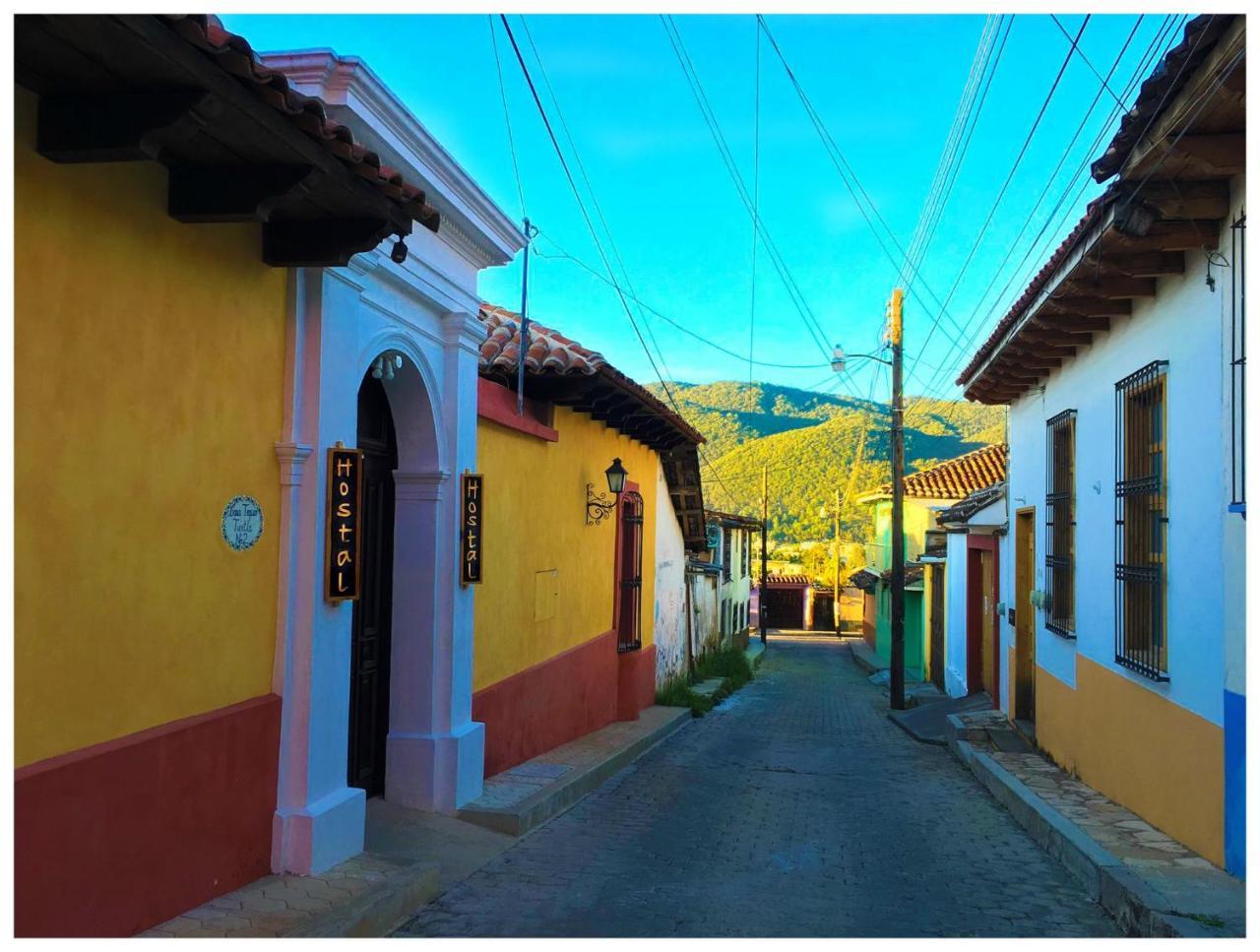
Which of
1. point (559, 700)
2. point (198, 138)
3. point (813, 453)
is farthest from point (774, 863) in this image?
point (813, 453)

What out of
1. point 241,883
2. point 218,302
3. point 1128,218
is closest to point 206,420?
point 218,302

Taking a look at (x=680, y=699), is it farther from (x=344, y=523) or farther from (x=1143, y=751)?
(x=344, y=523)

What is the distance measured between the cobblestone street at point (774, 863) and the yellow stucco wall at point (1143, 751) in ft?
2.59

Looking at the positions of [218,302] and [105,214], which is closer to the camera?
[105,214]

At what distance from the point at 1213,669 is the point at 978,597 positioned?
12183mm

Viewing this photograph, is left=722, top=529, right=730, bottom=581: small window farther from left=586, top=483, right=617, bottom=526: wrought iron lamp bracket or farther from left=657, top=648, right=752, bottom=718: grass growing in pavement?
left=586, top=483, right=617, bottom=526: wrought iron lamp bracket

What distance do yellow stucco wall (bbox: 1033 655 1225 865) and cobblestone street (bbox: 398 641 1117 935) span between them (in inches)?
31.1

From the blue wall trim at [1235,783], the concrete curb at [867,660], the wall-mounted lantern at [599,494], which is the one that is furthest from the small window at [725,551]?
the blue wall trim at [1235,783]

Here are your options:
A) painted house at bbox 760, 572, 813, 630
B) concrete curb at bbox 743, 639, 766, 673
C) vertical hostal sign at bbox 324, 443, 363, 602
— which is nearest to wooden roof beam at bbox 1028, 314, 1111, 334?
vertical hostal sign at bbox 324, 443, 363, 602

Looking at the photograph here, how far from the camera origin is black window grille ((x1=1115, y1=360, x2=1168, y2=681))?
23.1 feet

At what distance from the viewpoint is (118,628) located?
167 inches

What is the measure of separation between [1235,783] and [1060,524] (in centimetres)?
502

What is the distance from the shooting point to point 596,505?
12.4 metres
